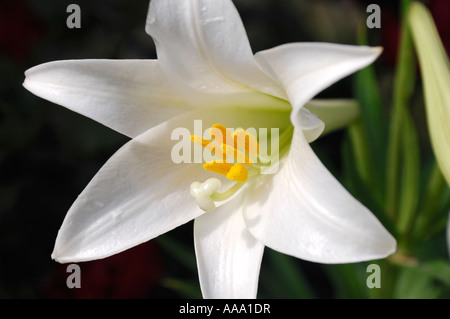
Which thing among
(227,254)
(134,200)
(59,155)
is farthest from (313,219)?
(59,155)

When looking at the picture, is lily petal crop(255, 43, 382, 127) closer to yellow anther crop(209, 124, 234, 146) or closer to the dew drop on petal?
yellow anther crop(209, 124, 234, 146)

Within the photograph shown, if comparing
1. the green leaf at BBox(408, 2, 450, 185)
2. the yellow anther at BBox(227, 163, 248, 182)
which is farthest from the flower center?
the green leaf at BBox(408, 2, 450, 185)

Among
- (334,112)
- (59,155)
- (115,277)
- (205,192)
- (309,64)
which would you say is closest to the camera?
(309,64)

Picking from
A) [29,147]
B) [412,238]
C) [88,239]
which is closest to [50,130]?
[29,147]

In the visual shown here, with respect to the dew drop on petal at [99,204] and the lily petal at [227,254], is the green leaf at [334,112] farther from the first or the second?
the dew drop on petal at [99,204]

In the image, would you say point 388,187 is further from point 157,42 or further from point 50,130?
point 50,130

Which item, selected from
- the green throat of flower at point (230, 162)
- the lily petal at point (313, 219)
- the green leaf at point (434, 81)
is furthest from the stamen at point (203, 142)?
the green leaf at point (434, 81)

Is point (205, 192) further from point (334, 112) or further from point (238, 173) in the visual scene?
point (334, 112)
